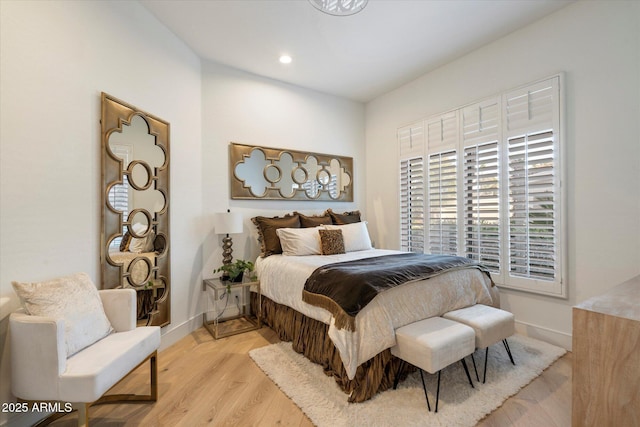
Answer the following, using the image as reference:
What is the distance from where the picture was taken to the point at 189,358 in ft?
8.15

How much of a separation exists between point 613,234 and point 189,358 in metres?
3.66

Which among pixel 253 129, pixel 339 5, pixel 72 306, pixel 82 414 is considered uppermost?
pixel 339 5

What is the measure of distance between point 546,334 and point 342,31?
3.46 m

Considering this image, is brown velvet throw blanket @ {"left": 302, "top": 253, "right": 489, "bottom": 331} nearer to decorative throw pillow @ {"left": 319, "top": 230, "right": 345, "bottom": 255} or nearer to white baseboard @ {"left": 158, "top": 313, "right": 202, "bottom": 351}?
decorative throw pillow @ {"left": 319, "top": 230, "right": 345, "bottom": 255}

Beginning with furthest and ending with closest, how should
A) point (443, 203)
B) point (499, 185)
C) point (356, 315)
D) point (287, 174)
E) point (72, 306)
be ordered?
point (287, 174), point (443, 203), point (499, 185), point (356, 315), point (72, 306)

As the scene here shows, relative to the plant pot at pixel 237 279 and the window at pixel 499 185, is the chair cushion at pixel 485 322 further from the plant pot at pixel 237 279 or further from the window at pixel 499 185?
the plant pot at pixel 237 279

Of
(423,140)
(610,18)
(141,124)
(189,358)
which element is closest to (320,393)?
(189,358)

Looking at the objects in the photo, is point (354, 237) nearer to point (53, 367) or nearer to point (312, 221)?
point (312, 221)

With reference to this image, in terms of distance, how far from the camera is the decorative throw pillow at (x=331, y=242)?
3.19m

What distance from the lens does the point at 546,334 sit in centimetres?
264

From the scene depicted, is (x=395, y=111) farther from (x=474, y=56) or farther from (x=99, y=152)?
(x=99, y=152)

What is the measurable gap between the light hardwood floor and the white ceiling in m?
3.04

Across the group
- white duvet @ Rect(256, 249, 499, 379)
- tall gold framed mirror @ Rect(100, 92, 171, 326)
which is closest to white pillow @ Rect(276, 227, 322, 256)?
white duvet @ Rect(256, 249, 499, 379)

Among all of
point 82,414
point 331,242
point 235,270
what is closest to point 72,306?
point 82,414
